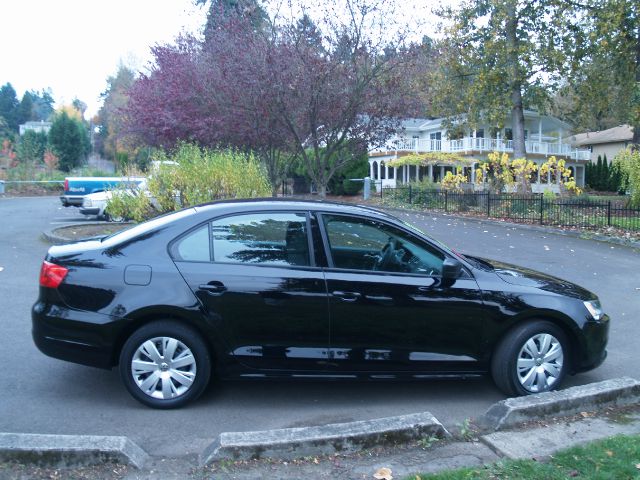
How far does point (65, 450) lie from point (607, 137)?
5048 centimetres

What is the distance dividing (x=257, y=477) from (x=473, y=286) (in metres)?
2.38

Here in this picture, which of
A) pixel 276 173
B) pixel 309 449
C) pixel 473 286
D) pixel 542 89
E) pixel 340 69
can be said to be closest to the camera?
pixel 309 449

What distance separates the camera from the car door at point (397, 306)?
4.75 metres

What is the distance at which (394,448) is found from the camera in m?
3.92

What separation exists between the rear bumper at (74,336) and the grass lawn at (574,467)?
252cm

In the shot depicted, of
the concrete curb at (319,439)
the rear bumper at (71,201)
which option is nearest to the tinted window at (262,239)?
the concrete curb at (319,439)

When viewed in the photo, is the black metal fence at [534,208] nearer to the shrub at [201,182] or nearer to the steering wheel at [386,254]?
the shrub at [201,182]

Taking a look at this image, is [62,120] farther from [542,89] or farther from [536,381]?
[536,381]

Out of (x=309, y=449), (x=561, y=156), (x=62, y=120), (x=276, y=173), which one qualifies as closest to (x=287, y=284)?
(x=309, y=449)

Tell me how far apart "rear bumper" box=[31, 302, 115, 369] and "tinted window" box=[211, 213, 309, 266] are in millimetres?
1053

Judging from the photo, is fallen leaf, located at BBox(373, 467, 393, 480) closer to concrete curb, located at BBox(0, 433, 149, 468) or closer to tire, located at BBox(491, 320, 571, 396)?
concrete curb, located at BBox(0, 433, 149, 468)

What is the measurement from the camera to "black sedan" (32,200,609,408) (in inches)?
181

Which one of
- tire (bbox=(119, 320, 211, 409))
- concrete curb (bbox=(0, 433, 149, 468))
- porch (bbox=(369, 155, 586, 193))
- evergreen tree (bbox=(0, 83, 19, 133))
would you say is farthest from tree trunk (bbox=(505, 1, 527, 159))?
evergreen tree (bbox=(0, 83, 19, 133))

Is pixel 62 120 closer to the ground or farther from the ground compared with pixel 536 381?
farther from the ground
